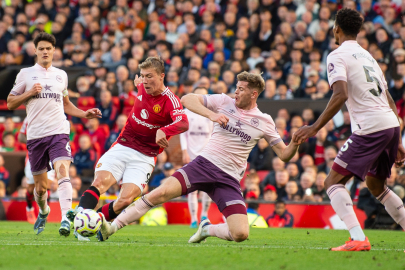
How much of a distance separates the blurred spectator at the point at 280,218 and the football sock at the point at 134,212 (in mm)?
5899

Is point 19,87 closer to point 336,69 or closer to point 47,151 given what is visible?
point 47,151

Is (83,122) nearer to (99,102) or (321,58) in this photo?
(99,102)

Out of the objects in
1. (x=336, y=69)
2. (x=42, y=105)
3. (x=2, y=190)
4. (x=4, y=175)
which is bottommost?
(x=2, y=190)

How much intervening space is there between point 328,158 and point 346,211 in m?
7.04

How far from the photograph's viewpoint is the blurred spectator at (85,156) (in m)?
15.5

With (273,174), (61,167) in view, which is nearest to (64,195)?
(61,167)

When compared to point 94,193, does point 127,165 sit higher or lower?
higher

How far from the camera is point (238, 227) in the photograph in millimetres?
6918

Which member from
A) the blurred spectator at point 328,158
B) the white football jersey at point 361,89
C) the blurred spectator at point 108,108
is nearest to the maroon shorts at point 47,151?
the white football jersey at point 361,89

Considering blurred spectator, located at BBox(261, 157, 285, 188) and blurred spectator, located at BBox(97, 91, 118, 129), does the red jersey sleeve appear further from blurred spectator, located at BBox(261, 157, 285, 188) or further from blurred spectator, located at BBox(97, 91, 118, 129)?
blurred spectator, located at BBox(97, 91, 118, 129)

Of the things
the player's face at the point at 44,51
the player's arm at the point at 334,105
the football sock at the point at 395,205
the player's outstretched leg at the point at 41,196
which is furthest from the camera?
the player's outstretched leg at the point at 41,196

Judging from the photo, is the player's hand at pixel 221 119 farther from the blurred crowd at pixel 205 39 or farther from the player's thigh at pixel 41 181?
the blurred crowd at pixel 205 39

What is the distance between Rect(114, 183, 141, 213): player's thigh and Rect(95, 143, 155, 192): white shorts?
6cm

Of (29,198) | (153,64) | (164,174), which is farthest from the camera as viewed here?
(164,174)
